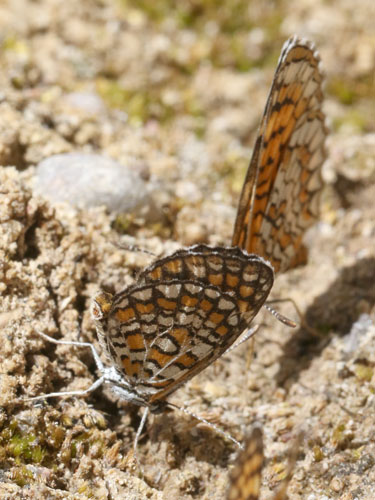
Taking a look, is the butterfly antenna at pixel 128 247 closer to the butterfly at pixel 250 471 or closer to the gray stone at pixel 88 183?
the gray stone at pixel 88 183

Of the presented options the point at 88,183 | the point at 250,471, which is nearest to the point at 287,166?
the point at 88,183

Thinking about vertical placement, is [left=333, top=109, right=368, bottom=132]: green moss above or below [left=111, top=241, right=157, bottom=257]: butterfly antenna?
above

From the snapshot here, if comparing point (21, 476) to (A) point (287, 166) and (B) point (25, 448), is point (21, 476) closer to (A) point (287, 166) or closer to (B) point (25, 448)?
(B) point (25, 448)

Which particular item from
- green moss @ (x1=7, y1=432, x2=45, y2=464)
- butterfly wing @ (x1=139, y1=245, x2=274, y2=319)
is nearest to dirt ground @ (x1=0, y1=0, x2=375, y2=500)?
green moss @ (x1=7, y1=432, x2=45, y2=464)

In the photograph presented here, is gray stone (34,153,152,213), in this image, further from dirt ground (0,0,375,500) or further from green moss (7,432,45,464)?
green moss (7,432,45,464)

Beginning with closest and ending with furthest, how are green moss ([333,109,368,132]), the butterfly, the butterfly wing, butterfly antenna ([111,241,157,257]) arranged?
the butterfly, the butterfly wing, butterfly antenna ([111,241,157,257]), green moss ([333,109,368,132])

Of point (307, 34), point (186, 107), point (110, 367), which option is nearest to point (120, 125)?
point (186, 107)
